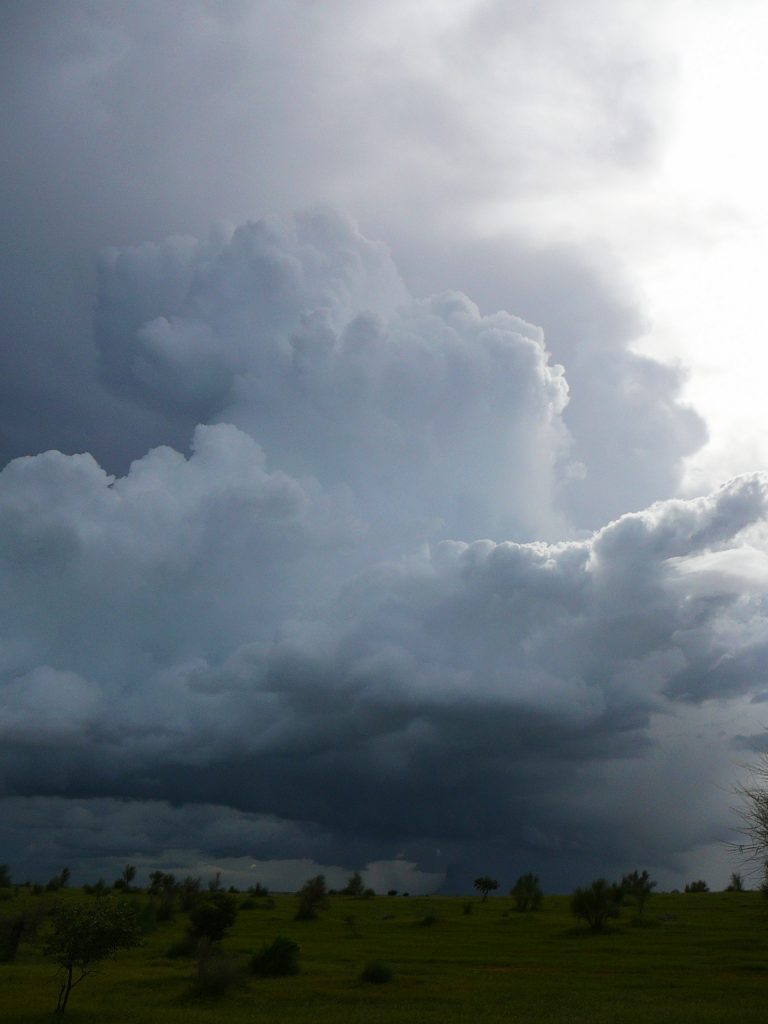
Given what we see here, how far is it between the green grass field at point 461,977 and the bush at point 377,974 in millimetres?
524

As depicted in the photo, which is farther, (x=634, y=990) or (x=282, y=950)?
(x=282, y=950)

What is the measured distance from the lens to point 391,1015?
3562cm

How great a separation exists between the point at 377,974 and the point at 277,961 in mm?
7912

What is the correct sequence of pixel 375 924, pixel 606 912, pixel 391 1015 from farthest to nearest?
pixel 375 924 → pixel 606 912 → pixel 391 1015

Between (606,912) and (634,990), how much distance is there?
31329 mm

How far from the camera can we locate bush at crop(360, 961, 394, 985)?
44812 mm

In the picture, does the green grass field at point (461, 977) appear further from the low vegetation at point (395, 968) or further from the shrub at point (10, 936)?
the shrub at point (10, 936)

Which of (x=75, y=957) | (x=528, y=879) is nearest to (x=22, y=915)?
(x=75, y=957)

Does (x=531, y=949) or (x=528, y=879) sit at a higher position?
(x=528, y=879)

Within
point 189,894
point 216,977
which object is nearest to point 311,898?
point 189,894

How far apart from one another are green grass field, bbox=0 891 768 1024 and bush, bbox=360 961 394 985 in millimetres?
524

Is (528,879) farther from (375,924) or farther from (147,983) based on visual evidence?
(147,983)

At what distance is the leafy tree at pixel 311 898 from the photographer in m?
85.8

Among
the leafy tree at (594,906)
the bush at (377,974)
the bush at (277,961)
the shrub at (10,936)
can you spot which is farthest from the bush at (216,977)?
the leafy tree at (594,906)
